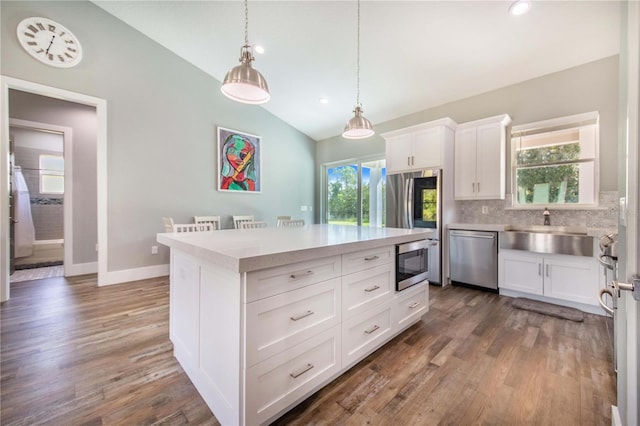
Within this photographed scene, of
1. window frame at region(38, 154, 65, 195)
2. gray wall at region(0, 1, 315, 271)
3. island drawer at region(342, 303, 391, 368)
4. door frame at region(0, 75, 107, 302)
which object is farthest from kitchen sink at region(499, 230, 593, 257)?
window frame at region(38, 154, 65, 195)

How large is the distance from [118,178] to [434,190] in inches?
180

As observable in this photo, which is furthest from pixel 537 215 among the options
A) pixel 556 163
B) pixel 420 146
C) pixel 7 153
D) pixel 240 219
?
pixel 7 153

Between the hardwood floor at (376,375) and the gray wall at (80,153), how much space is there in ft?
5.99

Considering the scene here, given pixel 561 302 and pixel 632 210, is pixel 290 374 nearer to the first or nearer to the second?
pixel 632 210

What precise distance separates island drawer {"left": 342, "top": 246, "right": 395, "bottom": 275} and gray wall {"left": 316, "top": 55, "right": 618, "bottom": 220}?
9.53ft

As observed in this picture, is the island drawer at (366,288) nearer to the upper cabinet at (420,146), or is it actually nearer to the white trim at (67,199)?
the upper cabinet at (420,146)

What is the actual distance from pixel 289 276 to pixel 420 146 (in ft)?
11.1

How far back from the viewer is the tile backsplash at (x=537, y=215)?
304 centimetres

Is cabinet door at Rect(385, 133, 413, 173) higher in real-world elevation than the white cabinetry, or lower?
higher

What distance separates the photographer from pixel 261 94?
7.09 feet

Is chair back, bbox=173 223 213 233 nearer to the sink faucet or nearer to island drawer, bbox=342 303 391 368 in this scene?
island drawer, bbox=342 303 391 368

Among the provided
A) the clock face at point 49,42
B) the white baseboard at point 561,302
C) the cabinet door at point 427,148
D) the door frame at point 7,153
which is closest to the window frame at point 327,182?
the cabinet door at point 427,148

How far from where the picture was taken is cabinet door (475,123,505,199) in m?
3.57

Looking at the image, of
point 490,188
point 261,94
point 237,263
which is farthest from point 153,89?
point 490,188
